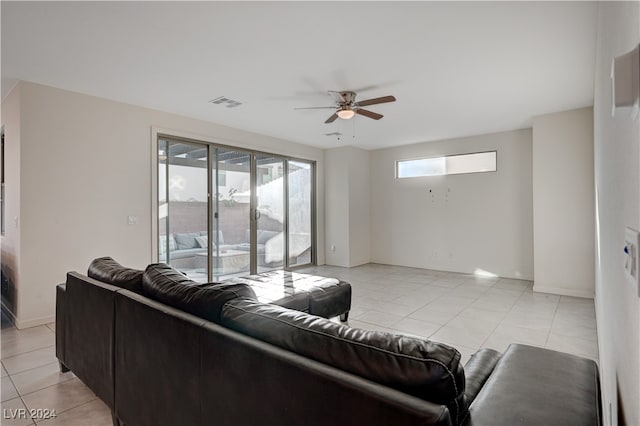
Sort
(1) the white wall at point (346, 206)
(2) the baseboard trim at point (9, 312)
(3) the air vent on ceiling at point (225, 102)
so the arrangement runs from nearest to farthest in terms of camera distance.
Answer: (2) the baseboard trim at point (9, 312) < (3) the air vent on ceiling at point (225, 102) < (1) the white wall at point (346, 206)

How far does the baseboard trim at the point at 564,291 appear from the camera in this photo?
4.44m

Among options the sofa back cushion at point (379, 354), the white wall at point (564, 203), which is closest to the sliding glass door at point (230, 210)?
the sofa back cushion at point (379, 354)

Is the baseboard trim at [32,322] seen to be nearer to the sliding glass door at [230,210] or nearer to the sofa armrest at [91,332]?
the sliding glass door at [230,210]

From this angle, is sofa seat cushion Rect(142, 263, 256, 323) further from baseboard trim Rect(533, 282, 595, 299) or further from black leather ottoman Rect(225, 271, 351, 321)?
baseboard trim Rect(533, 282, 595, 299)

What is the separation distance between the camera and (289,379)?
0.97 metres

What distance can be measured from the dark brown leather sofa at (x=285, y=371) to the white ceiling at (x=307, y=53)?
189cm

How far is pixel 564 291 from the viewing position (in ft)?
15.1

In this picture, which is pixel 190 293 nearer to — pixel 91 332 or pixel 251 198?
pixel 91 332

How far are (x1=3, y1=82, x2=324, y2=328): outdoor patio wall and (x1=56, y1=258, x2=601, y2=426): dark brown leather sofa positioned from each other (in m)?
2.36

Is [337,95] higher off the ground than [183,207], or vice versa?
[337,95]

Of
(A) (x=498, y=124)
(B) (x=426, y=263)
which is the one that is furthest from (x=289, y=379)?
(B) (x=426, y=263)

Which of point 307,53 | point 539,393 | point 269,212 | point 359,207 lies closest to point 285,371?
point 539,393

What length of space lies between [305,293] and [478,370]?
1748mm

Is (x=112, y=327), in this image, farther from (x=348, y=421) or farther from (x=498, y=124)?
(x=498, y=124)
